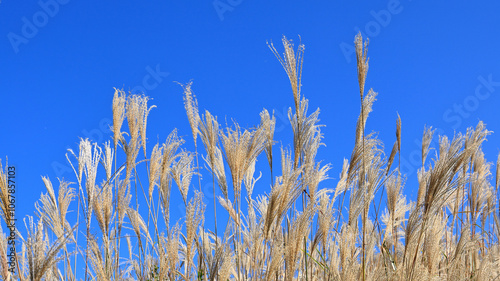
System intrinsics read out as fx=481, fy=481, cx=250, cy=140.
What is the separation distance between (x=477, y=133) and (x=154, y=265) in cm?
248

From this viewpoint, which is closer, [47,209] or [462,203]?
[47,209]

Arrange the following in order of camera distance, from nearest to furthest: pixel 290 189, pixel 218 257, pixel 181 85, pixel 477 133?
1. pixel 290 189
2. pixel 218 257
3. pixel 181 85
4. pixel 477 133

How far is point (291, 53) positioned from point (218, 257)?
3.68ft

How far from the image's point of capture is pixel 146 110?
302cm

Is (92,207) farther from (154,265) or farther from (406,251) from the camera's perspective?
(406,251)

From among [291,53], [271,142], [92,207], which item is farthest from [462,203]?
[92,207]

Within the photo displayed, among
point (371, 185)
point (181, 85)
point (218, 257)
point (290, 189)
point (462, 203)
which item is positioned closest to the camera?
point (290, 189)

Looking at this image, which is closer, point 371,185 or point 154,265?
point 371,185

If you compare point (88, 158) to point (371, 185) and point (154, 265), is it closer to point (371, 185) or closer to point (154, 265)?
point (154, 265)

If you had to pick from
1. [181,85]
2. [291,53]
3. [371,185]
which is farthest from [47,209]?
[371,185]

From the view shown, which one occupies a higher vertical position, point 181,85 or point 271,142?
point 181,85

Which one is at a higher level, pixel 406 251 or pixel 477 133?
pixel 477 133

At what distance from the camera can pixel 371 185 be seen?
8.78 feet

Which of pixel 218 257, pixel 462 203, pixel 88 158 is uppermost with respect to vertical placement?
pixel 462 203
